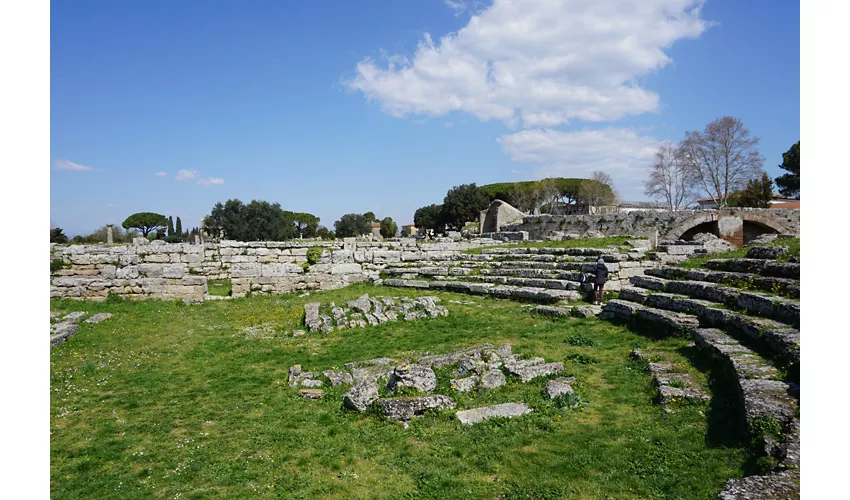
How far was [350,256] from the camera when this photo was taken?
19859mm

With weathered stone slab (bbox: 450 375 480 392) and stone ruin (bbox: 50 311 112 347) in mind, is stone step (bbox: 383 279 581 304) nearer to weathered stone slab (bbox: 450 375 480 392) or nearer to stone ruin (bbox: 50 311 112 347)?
weathered stone slab (bbox: 450 375 480 392)

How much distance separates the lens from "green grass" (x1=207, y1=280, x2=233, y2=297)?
17.6 meters

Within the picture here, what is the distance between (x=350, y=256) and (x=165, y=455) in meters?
14.8

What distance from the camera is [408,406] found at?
6016 millimetres

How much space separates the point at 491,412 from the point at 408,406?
108 cm

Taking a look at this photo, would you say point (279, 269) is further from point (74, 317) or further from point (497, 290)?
point (497, 290)

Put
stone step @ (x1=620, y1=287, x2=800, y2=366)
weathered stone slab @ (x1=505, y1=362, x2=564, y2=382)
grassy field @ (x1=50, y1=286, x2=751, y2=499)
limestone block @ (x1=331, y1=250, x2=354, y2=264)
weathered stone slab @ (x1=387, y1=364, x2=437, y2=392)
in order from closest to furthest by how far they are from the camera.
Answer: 1. grassy field @ (x1=50, y1=286, x2=751, y2=499)
2. stone step @ (x1=620, y1=287, x2=800, y2=366)
3. weathered stone slab @ (x1=387, y1=364, x2=437, y2=392)
4. weathered stone slab @ (x1=505, y1=362, x2=564, y2=382)
5. limestone block @ (x1=331, y1=250, x2=354, y2=264)

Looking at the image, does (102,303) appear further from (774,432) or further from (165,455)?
(774,432)

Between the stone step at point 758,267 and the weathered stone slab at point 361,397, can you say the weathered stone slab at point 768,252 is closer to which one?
the stone step at point 758,267

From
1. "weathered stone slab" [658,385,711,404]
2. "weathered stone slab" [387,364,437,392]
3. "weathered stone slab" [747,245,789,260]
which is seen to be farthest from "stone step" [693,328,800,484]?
"weathered stone slab" [747,245,789,260]

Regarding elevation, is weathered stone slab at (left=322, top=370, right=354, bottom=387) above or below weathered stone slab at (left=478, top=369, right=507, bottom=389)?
below

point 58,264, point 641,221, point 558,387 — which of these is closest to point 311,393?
point 558,387

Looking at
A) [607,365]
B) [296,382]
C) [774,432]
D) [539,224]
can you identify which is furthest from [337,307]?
[539,224]

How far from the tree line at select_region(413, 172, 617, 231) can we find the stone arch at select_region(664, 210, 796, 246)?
31.3 m
